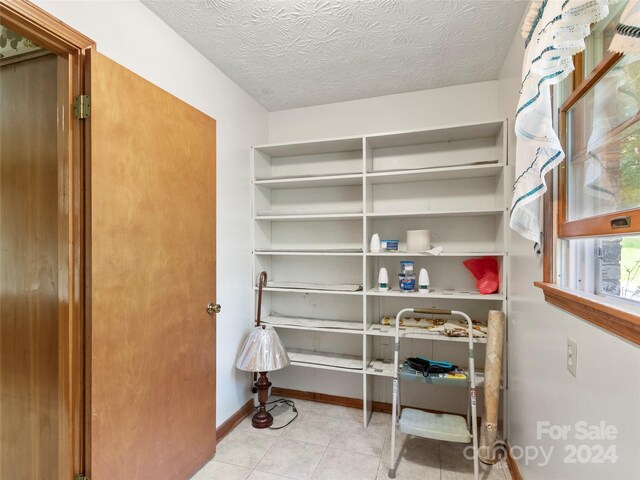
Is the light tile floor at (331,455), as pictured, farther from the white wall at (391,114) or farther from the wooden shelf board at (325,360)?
the white wall at (391,114)

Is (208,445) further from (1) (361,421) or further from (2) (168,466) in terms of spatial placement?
(1) (361,421)

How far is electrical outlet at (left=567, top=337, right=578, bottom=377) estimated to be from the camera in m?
1.01

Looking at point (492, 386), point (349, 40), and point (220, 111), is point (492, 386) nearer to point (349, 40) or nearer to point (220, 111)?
point (349, 40)

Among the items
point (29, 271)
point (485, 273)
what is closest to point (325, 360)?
point (485, 273)

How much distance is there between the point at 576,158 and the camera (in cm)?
114

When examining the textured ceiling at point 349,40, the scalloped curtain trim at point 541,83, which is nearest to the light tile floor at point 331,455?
the scalloped curtain trim at point 541,83

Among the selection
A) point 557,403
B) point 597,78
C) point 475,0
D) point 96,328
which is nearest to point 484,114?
point 475,0

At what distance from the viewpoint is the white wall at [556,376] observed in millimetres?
752

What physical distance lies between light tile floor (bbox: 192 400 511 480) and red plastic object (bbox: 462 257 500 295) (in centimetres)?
105

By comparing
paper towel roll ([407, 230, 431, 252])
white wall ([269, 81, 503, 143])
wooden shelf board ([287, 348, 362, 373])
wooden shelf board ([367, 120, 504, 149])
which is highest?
white wall ([269, 81, 503, 143])

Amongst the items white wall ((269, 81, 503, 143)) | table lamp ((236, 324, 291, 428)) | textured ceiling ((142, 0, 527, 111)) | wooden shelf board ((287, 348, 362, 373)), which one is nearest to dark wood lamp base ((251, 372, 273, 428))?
table lamp ((236, 324, 291, 428))

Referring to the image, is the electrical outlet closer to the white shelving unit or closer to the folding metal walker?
the folding metal walker

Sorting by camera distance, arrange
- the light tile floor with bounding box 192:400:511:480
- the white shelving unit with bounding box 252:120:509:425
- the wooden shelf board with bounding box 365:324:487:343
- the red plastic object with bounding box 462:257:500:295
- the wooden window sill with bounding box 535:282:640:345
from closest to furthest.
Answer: the wooden window sill with bounding box 535:282:640:345
the light tile floor with bounding box 192:400:511:480
the wooden shelf board with bounding box 365:324:487:343
the red plastic object with bounding box 462:257:500:295
the white shelving unit with bounding box 252:120:509:425

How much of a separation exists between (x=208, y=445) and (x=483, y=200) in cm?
249
